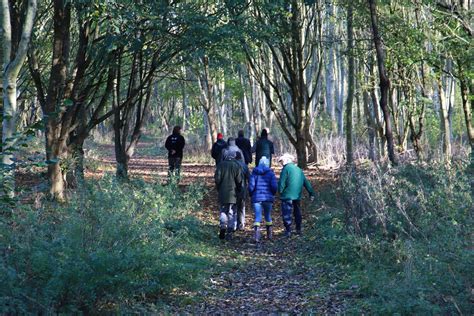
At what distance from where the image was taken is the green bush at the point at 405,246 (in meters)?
6.62

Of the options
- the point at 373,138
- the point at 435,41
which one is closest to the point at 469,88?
the point at 435,41

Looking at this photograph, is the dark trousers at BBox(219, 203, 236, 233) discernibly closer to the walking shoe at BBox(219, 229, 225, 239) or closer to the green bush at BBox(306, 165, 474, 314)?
the walking shoe at BBox(219, 229, 225, 239)

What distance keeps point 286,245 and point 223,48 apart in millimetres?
5824

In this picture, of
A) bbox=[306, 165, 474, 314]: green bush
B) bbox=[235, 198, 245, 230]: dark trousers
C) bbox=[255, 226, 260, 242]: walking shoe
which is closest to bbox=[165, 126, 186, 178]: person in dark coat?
bbox=[235, 198, 245, 230]: dark trousers

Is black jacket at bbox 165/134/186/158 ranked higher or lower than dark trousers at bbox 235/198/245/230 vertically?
higher

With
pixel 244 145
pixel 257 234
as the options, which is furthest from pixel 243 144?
pixel 257 234

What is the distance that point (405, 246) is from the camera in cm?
868

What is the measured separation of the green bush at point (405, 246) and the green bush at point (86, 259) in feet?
7.95

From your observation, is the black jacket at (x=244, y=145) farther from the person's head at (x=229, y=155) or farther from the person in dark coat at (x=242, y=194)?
the person's head at (x=229, y=155)

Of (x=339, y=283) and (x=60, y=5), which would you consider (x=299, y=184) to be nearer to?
(x=339, y=283)

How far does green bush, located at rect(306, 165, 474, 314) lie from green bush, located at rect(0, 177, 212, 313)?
2.42 meters

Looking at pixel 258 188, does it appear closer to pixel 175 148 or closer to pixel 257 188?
pixel 257 188

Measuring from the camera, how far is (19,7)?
15.5 metres

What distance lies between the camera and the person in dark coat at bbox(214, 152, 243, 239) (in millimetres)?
13172
